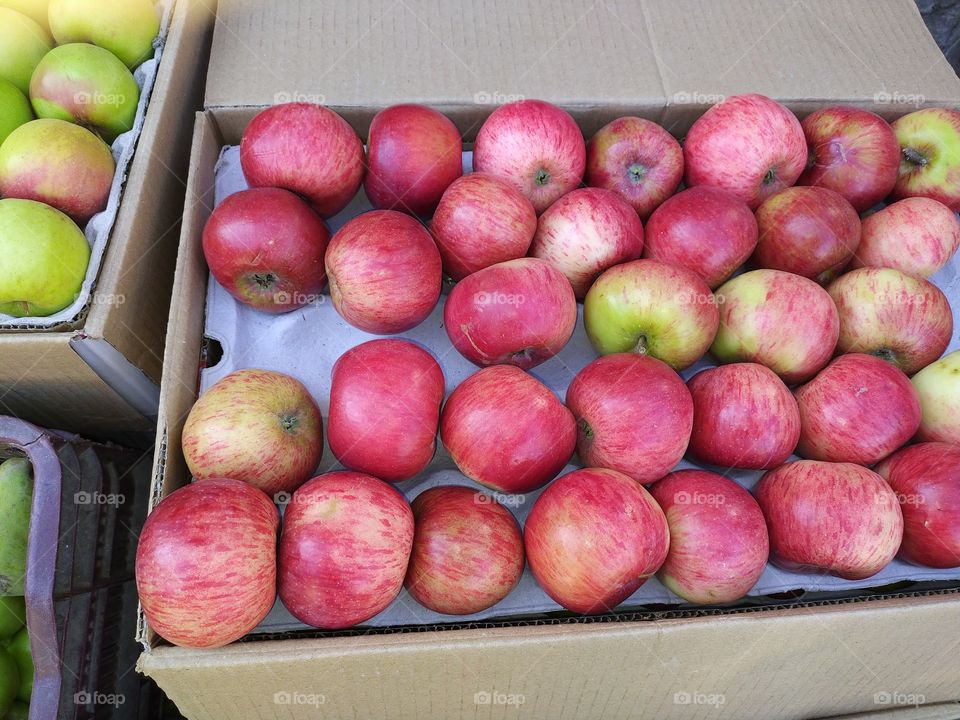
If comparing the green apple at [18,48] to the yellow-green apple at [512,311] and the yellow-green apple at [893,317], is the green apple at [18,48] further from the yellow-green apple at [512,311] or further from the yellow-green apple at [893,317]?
the yellow-green apple at [893,317]

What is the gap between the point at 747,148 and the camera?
1.81m

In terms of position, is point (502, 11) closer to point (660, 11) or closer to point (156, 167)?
point (660, 11)

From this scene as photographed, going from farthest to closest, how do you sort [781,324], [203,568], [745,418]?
1. [781,324]
2. [745,418]
3. [203,568]

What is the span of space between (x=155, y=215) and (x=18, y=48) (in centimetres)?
65

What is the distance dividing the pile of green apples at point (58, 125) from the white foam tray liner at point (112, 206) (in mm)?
27

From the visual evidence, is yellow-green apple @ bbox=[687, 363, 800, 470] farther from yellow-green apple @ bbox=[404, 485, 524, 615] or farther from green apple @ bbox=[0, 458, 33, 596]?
green apple @ bbox=[0, 458, 33, 596]

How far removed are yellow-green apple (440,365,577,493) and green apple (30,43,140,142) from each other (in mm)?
1303

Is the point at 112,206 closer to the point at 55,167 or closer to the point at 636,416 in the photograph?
the point at 55,167

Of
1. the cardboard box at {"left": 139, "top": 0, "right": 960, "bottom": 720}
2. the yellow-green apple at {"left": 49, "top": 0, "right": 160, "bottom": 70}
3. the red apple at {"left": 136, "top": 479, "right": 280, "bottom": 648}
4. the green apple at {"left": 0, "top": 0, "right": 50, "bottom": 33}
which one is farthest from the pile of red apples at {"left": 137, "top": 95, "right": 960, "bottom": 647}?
the green apple at {"left": 0, "top": 0, "right": 50, "bottom": 33}

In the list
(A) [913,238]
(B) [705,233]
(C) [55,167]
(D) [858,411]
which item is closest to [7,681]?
(C) [55,167]

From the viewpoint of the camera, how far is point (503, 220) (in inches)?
63.6

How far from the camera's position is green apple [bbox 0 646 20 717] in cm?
148

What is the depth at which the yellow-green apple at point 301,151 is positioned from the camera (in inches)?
64.8

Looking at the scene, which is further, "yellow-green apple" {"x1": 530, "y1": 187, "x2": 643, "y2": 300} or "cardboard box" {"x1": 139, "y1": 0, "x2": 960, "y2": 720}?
"yellow-green apple" {"x1": 530, "y1": 187, "x2": 643, "y2": 300}
